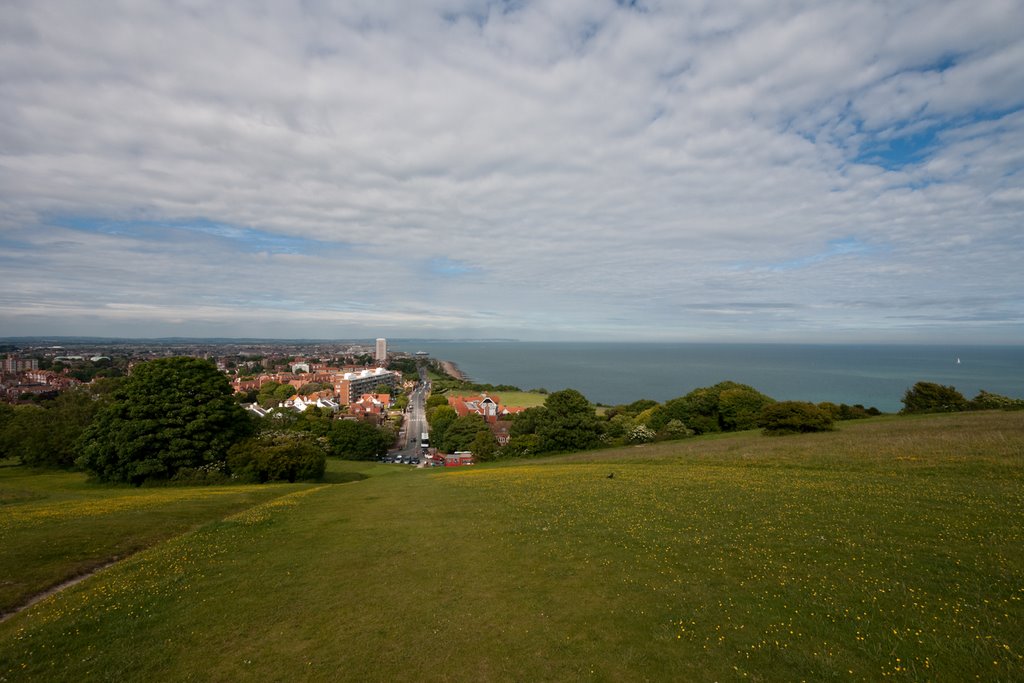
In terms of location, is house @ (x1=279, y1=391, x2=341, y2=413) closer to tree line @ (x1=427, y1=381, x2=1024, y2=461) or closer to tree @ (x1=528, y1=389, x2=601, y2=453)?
tree line @ (x1=427, y1=381, x2=1024, y2=461)

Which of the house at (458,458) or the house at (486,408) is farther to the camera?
the house at (486,408)

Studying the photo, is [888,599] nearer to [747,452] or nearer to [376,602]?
[376,602]

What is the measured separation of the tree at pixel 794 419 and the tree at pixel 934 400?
42.5ft

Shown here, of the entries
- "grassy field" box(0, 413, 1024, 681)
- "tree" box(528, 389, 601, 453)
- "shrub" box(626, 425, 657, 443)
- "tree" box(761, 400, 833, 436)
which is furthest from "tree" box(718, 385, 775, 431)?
"grassy field" box(0, 413, 1024, 681)

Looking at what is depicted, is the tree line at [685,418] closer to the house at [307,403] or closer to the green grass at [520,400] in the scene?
the green grass at [520,400]

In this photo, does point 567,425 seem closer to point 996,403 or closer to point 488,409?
point 996,403

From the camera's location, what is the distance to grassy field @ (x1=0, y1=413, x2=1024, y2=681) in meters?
6.61

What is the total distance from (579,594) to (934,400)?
45.8 m

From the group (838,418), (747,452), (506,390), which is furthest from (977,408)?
(506,390)

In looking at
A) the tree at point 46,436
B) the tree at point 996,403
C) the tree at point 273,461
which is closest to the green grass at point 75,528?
the tree at point 273,461

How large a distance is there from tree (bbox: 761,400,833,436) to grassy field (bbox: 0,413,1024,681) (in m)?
17.5

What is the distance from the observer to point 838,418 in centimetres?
4341

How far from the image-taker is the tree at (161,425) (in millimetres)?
27828

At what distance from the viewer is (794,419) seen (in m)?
32.7
